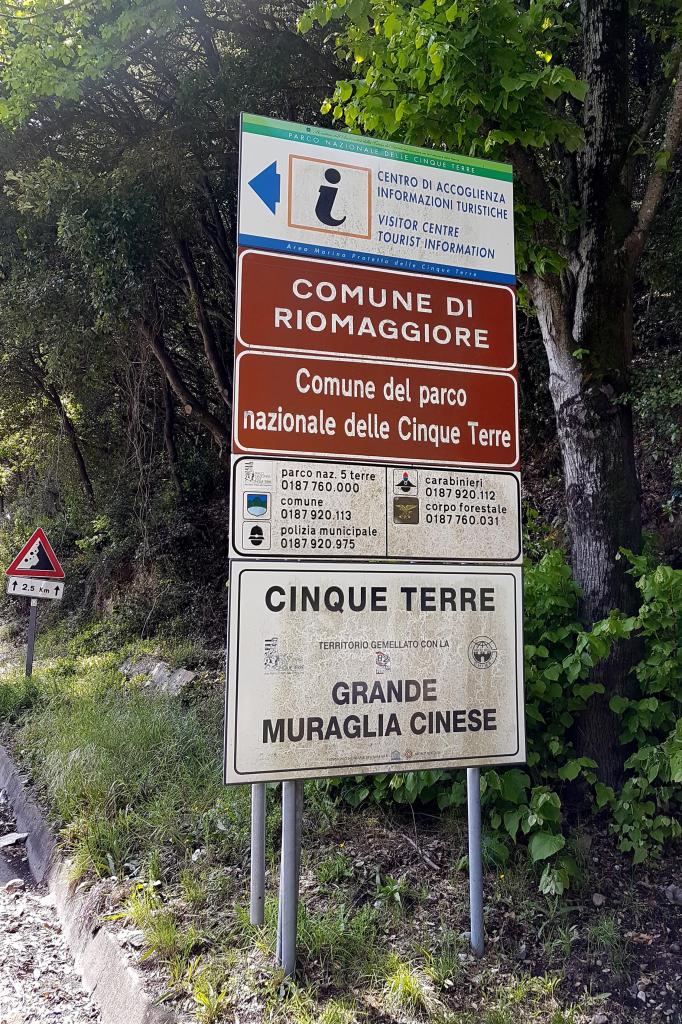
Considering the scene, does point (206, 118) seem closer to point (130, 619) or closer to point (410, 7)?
point (410, 7)

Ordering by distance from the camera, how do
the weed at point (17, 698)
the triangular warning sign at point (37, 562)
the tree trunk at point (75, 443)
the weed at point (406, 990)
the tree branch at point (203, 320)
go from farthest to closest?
the tree trunk at point (75, 443) → the tree branch at point (203, 320) → the triangular warning sign at point (37, 562) → the weed at point (17, 698) → the weed at point (406, 990)

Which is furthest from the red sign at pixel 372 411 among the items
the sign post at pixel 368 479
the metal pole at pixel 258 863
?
the metal pole at pixel 258 863

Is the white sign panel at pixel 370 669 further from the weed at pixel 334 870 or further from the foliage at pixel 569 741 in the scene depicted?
the weed at pixel 334 870

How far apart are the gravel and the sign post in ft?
3.50

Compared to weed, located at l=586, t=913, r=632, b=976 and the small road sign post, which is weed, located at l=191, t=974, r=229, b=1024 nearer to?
weed, located at l=586, t=913, r=632, b=976

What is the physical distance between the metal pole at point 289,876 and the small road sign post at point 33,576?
828cm

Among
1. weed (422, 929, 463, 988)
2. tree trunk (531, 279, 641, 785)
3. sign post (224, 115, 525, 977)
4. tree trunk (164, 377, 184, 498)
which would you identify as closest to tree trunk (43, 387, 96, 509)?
tree trunk (164, 377, 184, 498)

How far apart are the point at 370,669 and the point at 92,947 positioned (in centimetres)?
220

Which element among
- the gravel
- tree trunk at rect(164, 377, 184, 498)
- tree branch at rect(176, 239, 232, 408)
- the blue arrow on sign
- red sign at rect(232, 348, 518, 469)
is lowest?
the gravel

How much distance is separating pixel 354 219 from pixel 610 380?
2072 millimetres

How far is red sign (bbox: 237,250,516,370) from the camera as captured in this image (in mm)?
3188

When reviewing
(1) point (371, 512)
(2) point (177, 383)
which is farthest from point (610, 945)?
(2) point (177, 383)

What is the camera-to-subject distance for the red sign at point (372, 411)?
3.13m

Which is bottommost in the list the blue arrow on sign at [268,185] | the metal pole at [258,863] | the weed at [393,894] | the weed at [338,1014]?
the weed at [338,1014]
